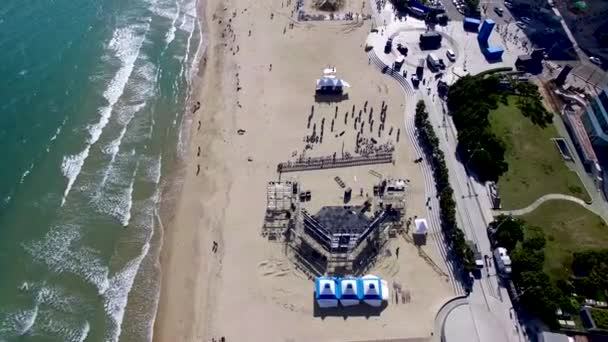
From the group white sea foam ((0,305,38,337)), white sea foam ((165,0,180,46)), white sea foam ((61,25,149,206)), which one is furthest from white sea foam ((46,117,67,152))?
white sea foam ((165,0,180,46))

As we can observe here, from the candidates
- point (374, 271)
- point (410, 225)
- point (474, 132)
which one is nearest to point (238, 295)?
point (374, 271)

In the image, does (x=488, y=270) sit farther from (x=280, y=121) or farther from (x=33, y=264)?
(x=33, y=264)

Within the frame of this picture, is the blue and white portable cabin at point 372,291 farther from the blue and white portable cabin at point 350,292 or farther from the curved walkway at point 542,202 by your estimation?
the curved walkway at point 542,202

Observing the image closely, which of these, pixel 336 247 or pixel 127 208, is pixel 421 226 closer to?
pixel 336 247

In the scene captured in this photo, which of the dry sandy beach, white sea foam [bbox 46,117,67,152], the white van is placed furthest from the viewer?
the white van

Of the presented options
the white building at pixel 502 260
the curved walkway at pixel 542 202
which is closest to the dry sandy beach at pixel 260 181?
the white building at pixel 502 260

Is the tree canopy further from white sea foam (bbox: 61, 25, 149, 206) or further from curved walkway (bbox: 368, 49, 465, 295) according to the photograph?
white sea foam (bbox: 61, 25, 149, 206)
